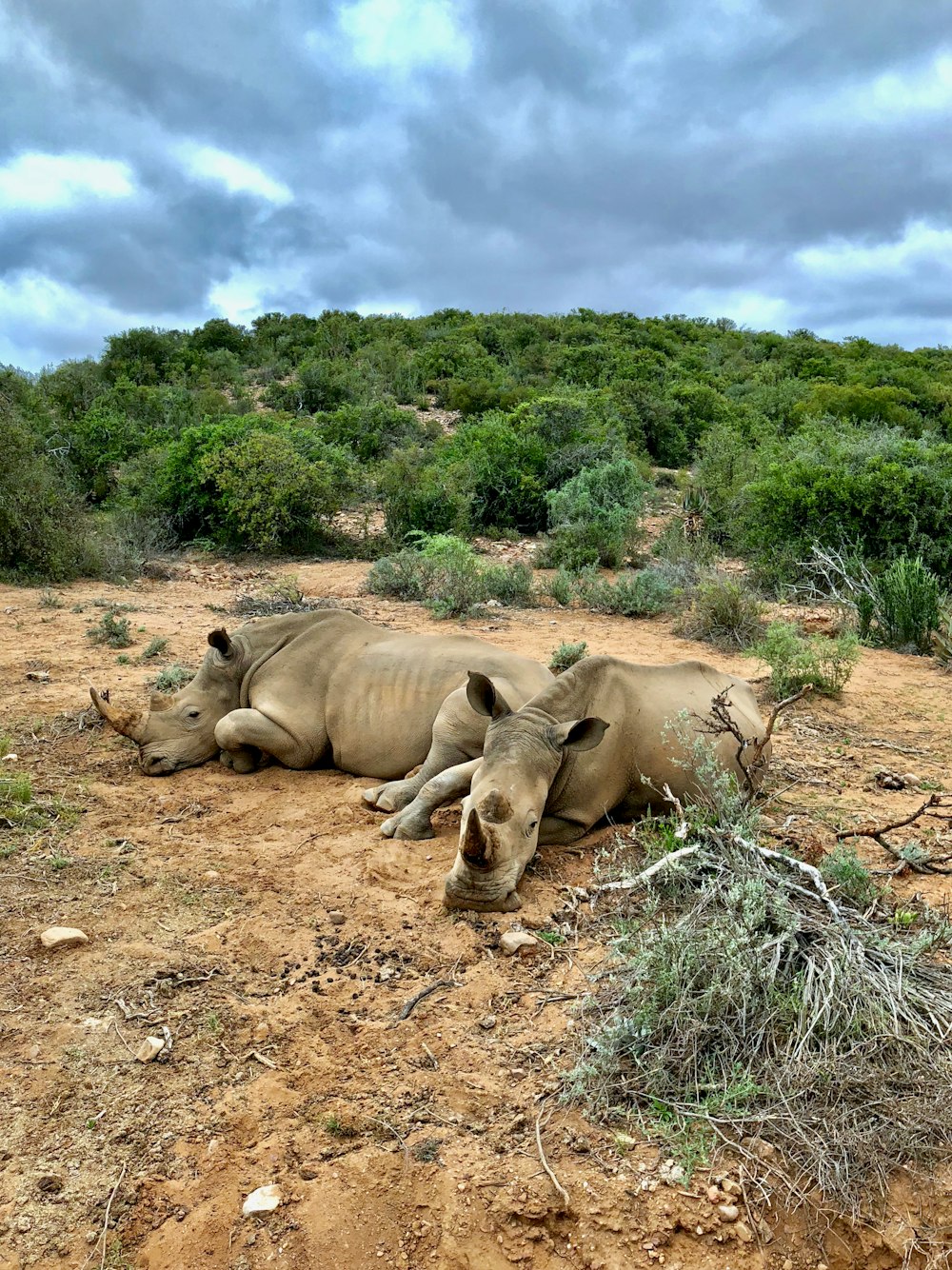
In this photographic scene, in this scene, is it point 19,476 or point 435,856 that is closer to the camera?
point 435,856

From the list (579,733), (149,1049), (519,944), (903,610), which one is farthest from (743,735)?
(903,610)

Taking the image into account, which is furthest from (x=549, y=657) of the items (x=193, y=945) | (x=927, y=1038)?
(x=927, y=1038)

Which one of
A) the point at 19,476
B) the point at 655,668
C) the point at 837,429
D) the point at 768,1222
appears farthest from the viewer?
the point at 837,429

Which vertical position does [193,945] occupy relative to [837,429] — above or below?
below

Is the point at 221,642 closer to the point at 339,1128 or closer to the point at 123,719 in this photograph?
the point at 123,719

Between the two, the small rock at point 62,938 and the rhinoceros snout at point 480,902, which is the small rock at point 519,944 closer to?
the rhinoceros snout at point 480,902

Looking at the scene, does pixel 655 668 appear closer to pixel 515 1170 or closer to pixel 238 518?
pixel 515 1170

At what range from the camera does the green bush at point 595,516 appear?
15070 millimetres

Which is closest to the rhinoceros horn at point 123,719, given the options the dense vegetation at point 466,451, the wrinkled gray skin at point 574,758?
the wrinkled gray skin at point 574,758

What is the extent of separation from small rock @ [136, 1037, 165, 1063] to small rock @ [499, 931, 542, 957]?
1534 millimetres

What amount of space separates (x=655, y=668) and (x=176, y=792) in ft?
10.7

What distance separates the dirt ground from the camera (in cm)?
286

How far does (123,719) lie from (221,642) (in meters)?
0.86

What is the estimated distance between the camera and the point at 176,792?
639 centimetres
